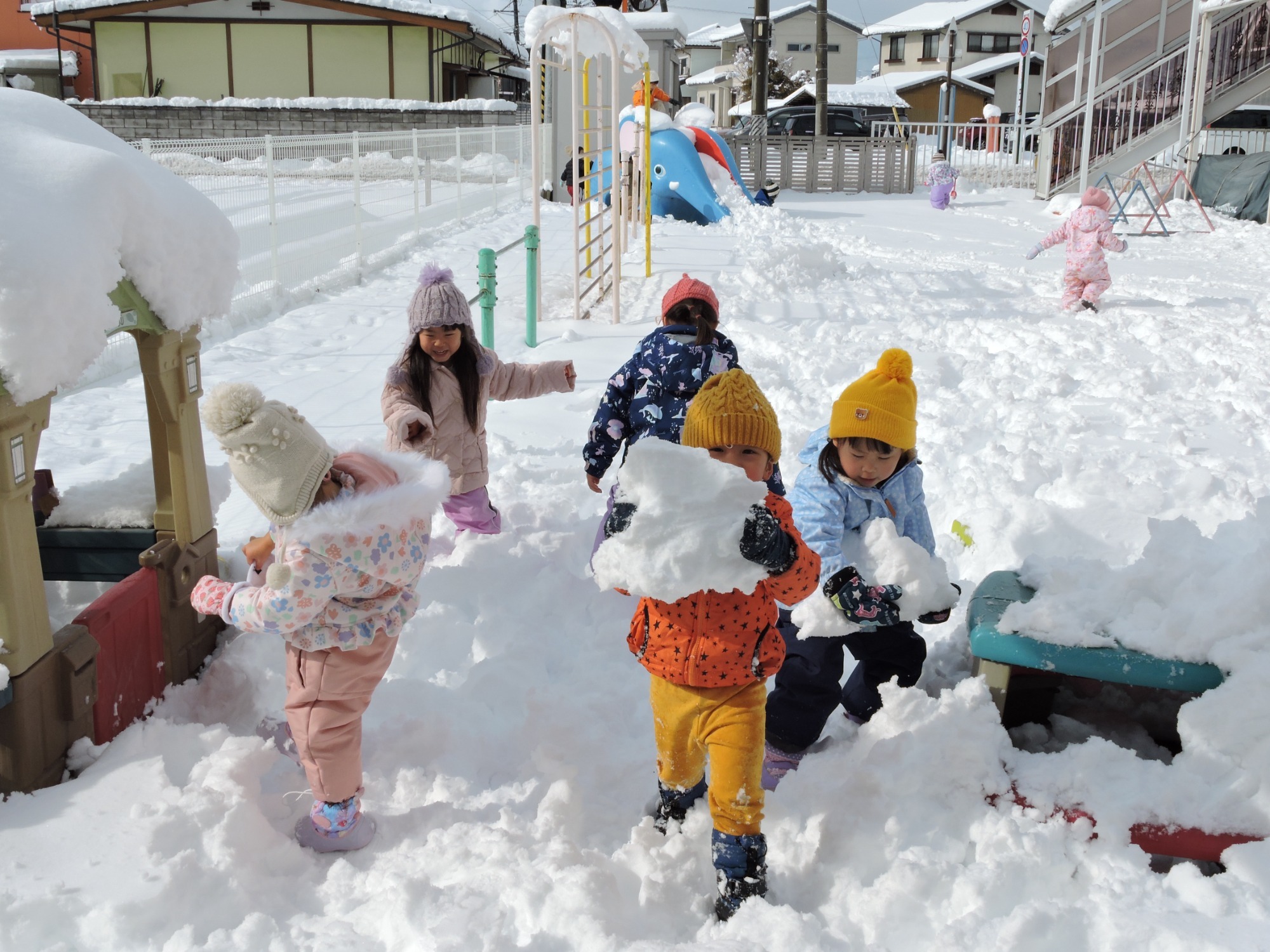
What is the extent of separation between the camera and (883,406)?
9.20 ft

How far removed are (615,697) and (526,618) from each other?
2.02 ft

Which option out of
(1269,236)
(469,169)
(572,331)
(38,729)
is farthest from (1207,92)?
(38,729)

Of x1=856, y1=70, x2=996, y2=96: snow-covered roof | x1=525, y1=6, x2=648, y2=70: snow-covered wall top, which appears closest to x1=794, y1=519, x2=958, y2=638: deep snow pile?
x1=525, y1=6, x2=648, y2=70: snow-covered wall top

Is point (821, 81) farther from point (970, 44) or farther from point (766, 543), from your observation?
point (970, 44)

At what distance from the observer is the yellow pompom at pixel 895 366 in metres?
2.84

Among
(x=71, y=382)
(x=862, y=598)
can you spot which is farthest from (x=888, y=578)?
(x=71, y=382)

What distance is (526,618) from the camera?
3.87m

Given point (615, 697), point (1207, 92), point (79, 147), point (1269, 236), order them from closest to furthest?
point (79, 147) < point (615, 697) < point (1269, 236) < point (1207, 92)

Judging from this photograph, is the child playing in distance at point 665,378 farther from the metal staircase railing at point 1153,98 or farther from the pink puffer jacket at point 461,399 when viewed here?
the metal staircase railing at point 1153,98

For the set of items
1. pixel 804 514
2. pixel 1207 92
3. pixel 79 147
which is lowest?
pixel 804 514

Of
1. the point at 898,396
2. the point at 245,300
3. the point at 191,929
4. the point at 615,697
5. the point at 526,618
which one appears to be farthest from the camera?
the point at 245,300

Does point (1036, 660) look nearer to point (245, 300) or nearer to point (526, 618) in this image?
point (526, 618)

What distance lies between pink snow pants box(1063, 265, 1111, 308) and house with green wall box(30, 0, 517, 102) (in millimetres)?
23550

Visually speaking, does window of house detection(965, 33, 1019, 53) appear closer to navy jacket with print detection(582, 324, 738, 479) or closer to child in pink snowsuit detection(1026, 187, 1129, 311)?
child in pink snowsuit detection(1026, 187, 1129, 311)
